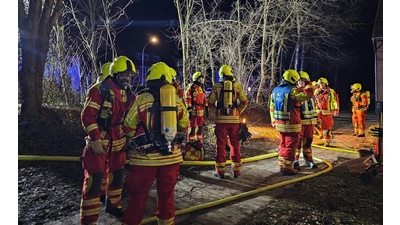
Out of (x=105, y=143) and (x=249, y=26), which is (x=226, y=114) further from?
(x=249, y=26)

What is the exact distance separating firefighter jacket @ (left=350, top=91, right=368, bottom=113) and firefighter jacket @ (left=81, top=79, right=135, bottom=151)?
28.9 feet

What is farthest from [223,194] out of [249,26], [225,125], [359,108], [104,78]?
[249,26]

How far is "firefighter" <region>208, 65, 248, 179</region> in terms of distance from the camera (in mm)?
4852

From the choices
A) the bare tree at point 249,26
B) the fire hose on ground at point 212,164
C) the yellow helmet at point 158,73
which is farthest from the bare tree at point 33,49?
the bare tree at point 249,26

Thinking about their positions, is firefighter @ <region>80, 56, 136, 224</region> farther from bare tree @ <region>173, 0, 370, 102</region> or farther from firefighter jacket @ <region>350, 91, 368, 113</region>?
bare tree @ <region>173, 0, 370, 102</region>

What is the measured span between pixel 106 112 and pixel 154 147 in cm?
96

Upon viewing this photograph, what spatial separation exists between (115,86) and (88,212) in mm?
1495

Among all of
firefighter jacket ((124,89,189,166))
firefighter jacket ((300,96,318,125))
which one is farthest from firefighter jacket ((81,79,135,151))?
firefighter jacket ((300,96,318,125))

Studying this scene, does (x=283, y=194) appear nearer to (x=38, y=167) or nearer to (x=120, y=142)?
(x=120, y=142)

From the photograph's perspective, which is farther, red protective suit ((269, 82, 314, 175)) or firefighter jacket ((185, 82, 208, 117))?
firefighter jacket ((185, 82, 208, 117))

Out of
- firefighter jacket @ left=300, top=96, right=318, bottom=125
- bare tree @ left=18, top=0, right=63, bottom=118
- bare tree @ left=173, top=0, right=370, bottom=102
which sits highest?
bare tree @ left=173, top=0, right=370, bottom=102

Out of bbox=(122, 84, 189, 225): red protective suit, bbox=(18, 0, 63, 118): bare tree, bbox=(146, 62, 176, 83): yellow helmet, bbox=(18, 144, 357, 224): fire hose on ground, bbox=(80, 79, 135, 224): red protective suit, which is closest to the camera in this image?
bbox=(122, 84, 189, 225): red protective suit

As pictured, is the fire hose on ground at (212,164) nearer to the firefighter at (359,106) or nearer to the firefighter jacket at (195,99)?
the firefighter jacket at (195,99)

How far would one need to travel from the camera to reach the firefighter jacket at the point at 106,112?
3070mm
